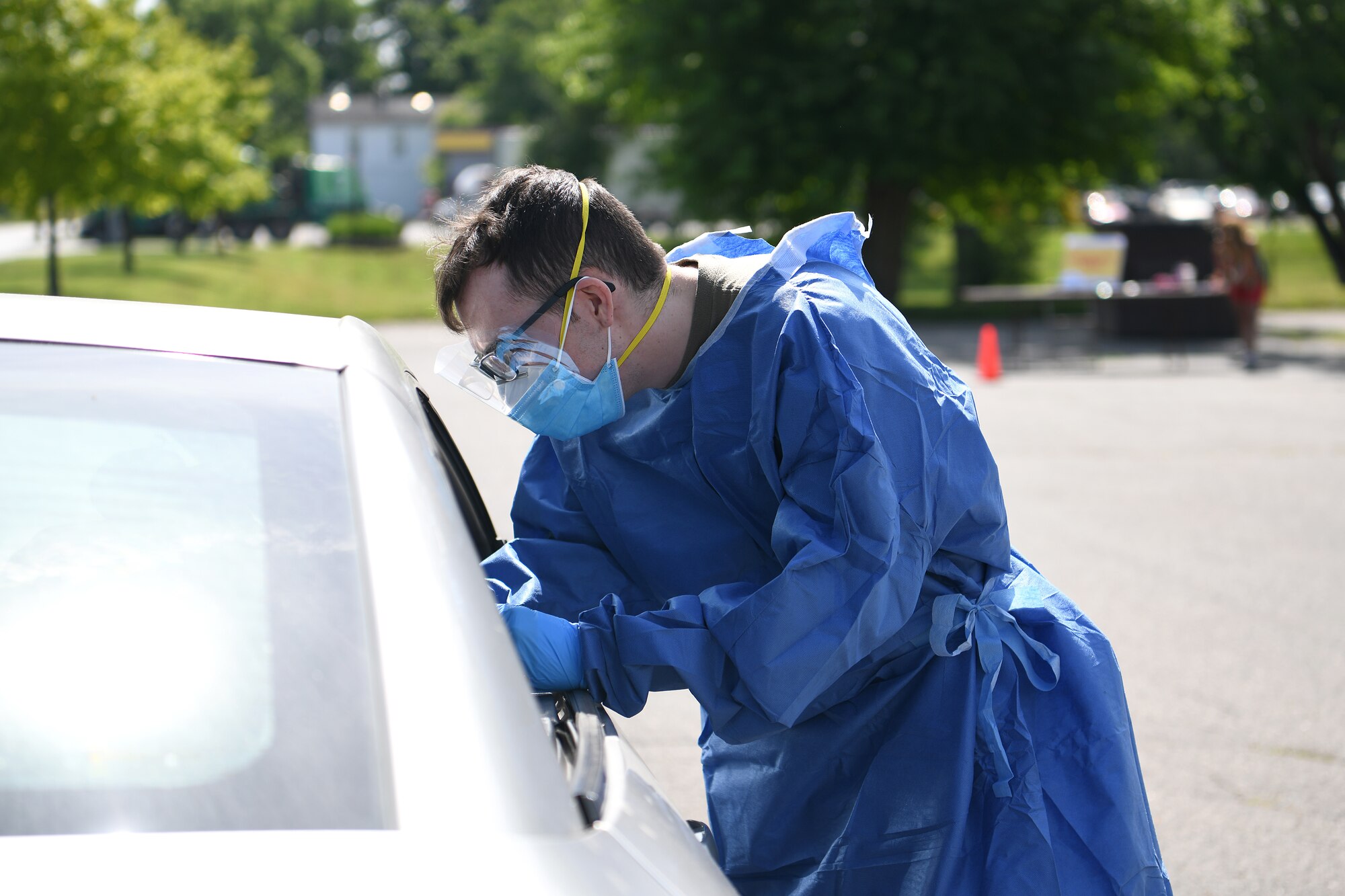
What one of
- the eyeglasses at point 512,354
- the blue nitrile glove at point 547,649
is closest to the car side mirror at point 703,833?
the blue nitrile glove at point 547,649

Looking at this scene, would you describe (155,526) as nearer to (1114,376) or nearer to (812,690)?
(812,690)

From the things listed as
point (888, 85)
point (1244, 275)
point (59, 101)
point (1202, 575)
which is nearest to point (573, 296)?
point (1202, 575)

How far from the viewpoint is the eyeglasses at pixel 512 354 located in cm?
198

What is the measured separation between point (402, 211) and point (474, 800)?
67685 millimetres

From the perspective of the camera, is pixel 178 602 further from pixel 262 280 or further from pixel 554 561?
pixel 262 280

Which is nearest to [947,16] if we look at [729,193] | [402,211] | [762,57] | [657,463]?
[762,57]

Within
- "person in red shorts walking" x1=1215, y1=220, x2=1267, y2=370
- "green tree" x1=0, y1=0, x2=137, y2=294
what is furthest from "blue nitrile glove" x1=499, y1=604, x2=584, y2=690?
"green tree" x1=0, y1=0, x2=137, y2=294

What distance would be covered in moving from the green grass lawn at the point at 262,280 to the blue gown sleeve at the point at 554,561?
17.3m

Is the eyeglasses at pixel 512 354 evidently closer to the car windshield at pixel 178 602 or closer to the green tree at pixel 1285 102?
the car windshield at pixel 178 602

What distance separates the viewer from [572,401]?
207 cm

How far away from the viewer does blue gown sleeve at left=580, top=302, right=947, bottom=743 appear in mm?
1752

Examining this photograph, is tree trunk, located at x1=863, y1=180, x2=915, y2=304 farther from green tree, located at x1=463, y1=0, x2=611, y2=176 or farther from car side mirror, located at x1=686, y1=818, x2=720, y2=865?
green tree, located at x1=463, y1=0, x2=611, y2=176

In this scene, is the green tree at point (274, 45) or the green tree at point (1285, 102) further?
the green tree at point (274, 45)

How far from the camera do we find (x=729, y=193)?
20.5 m
